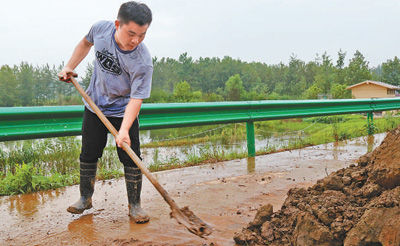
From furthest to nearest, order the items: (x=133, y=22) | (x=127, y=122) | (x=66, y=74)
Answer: (x=66, y=74), (x=127, y=122), (x=133, y=22)

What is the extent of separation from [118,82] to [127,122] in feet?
1.36

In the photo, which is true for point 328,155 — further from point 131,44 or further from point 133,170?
point 131,44

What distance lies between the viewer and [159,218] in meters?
2.64

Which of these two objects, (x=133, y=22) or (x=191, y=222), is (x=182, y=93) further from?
(x=191, y=222)

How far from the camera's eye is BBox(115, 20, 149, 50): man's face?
2.33 metres

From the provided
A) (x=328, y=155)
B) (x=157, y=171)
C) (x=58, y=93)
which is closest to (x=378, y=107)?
(x=328, y=155)

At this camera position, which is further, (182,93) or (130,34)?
(182,93)

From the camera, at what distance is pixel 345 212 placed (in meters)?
1.87

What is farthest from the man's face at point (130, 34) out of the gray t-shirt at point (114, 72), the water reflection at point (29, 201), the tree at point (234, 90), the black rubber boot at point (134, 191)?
the tree at point (234, 90)

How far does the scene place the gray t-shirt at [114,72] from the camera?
8.39 feet

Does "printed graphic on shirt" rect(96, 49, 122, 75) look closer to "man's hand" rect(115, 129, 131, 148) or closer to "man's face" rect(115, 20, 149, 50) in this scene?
"man's face" rect(115, 20, 149, 50)

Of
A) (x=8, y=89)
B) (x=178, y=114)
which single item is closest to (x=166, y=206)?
(x=178, y=114)

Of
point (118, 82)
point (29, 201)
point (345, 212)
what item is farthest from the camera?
point (29, 201)

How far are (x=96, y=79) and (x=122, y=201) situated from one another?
113cm
